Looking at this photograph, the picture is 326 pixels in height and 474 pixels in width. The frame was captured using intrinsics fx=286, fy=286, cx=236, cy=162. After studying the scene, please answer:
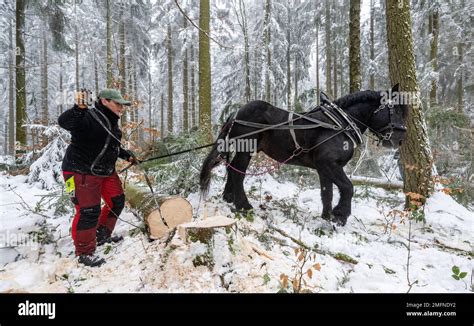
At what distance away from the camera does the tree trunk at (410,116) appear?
5.19 meters

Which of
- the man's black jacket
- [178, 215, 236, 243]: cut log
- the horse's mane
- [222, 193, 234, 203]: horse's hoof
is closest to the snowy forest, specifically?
[178, 215, 236, 243]: cut log

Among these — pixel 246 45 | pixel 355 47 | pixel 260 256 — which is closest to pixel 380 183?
pixel 355 47

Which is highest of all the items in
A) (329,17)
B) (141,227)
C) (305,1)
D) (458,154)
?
(305,1)

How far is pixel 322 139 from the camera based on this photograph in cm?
472

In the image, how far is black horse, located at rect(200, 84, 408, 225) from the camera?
4582 mm

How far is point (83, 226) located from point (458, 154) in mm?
9853

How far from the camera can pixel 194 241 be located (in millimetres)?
3100

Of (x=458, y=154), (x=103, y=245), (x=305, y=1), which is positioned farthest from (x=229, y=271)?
(x=305, y=1)

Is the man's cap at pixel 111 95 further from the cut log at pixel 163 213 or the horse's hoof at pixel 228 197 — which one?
the horse's hoof at pixel 228 197

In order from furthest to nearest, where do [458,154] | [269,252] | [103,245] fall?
[458,154] < [103,245] < [269,252]

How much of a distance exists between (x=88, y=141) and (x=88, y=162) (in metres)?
0.26

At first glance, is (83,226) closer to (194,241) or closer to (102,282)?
(102,282)

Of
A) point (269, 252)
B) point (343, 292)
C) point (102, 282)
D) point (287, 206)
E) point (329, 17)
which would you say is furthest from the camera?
point (329, 17)
